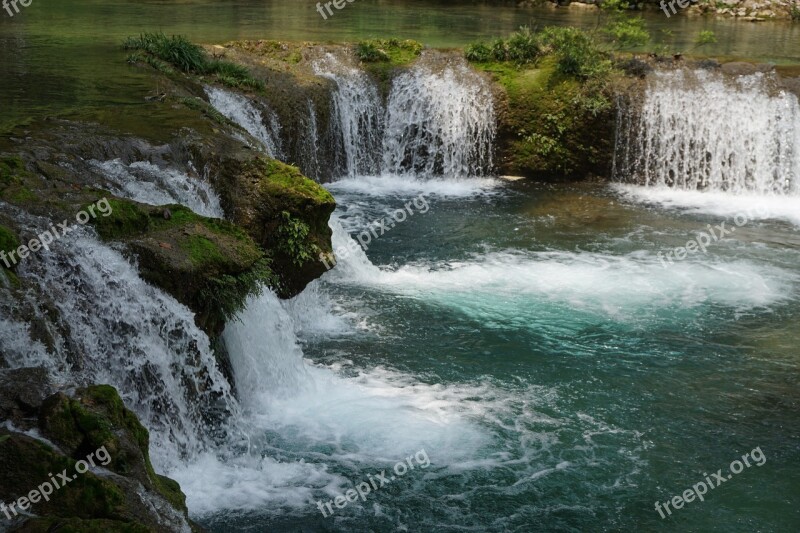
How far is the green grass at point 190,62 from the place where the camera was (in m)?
15.0

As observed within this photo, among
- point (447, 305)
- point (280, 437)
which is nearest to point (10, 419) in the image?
point (280, 437)

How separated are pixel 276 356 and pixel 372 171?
8.47m

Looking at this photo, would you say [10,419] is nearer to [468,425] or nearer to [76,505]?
[76,505]

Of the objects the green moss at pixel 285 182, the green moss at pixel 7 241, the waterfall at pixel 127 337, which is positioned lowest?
the waterfall at pixel 127 337

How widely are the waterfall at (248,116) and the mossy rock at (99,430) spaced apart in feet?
30.3

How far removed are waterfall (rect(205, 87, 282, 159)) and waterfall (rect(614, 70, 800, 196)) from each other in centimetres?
659

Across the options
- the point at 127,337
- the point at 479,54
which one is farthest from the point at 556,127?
the point at 127,337

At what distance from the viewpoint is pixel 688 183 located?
56.1ft

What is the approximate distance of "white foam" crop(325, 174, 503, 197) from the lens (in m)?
16.3

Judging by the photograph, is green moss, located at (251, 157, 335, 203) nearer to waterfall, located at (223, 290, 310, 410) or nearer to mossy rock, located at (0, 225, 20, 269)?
waterfall, located at (223, 290, 310, 410)

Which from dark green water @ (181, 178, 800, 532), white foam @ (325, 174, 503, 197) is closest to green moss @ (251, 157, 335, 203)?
dark green water @ (181, 178, 800, 532)

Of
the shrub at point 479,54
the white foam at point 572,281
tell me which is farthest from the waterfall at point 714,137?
the white foam at point 572,281

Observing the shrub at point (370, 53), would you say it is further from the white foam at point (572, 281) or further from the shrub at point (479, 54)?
the white foam at point (572, 281)

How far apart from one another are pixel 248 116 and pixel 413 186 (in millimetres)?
3616
